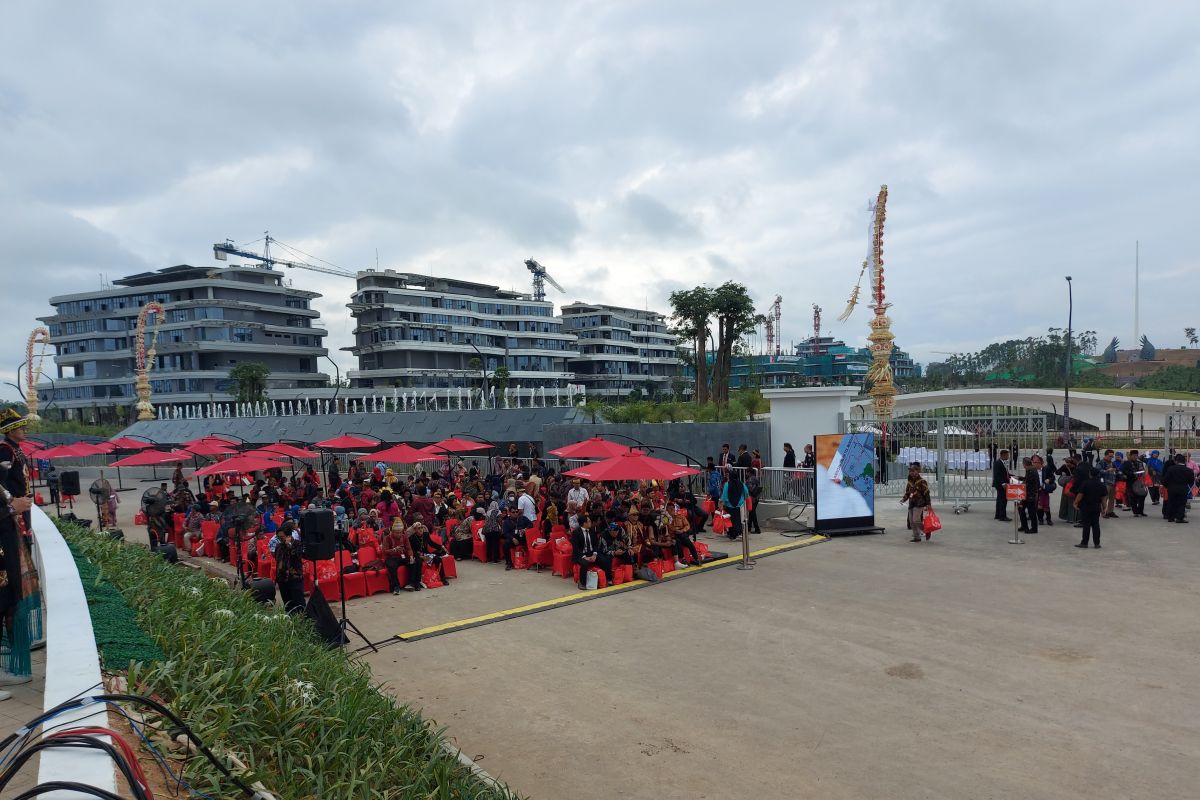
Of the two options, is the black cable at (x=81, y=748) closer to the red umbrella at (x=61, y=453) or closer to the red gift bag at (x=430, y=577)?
the red gift bag at (x=430, y=577)

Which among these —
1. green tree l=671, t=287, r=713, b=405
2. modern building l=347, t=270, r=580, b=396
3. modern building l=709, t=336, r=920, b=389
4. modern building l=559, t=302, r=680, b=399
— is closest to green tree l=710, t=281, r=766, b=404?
green tree l=671, t=287, r=713, b=405

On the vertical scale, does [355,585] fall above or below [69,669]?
below

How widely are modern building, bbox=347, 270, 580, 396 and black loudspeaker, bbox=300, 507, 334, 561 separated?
242 feet

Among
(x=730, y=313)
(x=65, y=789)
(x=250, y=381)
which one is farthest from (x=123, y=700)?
(x=250, y=381)

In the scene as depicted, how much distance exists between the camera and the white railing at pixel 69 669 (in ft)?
8.83

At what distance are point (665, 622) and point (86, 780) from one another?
7.90m

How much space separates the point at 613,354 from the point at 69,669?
107 m

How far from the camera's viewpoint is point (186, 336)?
8094 cm

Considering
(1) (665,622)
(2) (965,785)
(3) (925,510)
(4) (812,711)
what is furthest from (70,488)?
(3) (925,510)

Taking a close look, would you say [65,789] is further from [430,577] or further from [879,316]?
[879,316]

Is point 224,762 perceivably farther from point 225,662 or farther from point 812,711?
point 812,711

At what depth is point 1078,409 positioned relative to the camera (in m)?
49.0

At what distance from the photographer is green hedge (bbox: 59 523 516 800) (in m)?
4.18

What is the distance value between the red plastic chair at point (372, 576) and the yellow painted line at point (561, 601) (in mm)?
2417
